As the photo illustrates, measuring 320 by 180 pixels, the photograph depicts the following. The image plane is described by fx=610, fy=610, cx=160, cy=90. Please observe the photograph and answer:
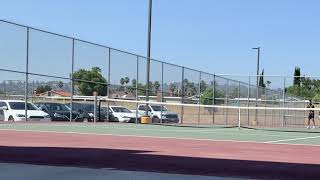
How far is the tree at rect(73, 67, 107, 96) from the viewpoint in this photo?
105ft

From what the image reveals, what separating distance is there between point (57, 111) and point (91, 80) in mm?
2759

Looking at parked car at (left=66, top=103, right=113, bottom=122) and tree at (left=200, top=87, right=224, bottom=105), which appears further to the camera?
tree at (left=200, top=87, right=224, bottom=105)

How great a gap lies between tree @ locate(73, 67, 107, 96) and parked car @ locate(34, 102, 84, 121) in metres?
1.45

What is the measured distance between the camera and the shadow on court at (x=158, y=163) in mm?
9211

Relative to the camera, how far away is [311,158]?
12.2 m

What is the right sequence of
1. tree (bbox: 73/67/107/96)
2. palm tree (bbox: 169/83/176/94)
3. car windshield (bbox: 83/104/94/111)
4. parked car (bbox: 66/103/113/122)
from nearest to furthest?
1. tree (bbox: 73/67/107/96)
2. parked car (bbox: 66/103/113/122)
3. car windshield (bbox: 83/104/94/111)
4. palm tree (bbox: 169/83/176/94)

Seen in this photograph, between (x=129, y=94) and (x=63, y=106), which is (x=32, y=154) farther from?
(x=129, y=94)

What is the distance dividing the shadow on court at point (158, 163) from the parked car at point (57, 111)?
62.1ft

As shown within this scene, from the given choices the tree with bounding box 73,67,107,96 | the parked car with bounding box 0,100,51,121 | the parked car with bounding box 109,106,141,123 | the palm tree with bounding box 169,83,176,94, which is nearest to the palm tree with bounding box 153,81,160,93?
the palm tree with bounding box 169,83,176,94

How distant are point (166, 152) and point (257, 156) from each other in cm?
188

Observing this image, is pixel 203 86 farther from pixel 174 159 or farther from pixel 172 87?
pixel 174 159

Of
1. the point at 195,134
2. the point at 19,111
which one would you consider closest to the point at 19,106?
the point at 19,111

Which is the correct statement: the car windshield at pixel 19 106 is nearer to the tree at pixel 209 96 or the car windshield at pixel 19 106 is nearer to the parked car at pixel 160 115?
the parked car at pixel 160 115

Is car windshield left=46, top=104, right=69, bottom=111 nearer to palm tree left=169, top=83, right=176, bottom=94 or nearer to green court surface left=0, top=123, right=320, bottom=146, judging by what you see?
green court surface left=0, top=123, right=320, bottom=146
